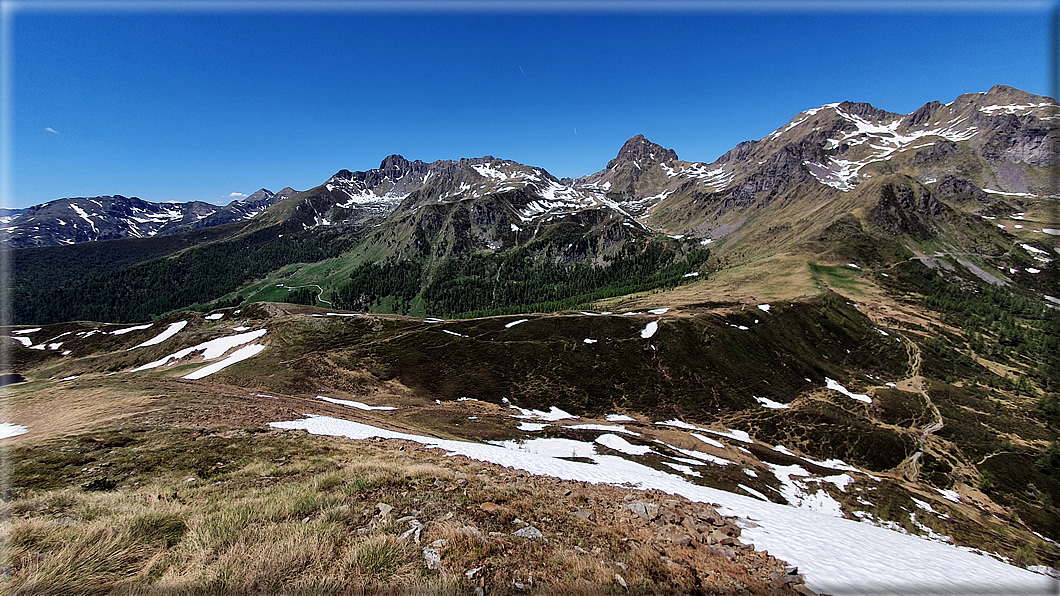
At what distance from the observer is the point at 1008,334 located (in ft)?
428

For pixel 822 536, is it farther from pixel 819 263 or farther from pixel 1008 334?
pixel 819 263

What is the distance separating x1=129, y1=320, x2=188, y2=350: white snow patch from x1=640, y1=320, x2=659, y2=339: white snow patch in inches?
3739

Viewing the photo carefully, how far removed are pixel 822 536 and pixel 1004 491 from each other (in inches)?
2678

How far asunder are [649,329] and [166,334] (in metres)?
99.9

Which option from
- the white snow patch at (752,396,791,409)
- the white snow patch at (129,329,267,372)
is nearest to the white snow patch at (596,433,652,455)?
the white snow patch at (752,396,791,409)

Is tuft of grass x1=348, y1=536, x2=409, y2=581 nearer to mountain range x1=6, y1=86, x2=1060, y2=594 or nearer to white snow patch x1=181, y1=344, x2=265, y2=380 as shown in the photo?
mountain range x1=6, y1=86, x2=1060, y2=594

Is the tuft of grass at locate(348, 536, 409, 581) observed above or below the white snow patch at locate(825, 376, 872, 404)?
above

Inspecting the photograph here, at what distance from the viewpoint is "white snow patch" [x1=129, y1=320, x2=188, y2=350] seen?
7008 centimetres

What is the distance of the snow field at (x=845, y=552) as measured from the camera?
11.1 meters

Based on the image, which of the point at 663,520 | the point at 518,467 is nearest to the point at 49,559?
the point at 663,520

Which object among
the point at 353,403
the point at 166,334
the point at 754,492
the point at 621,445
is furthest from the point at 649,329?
the point at 166,334

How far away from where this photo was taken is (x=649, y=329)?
253 ft

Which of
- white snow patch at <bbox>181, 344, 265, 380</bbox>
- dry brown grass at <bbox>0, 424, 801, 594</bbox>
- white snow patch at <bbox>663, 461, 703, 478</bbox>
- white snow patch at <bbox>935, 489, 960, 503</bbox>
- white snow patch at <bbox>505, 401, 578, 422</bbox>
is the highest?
dry brown grass at <bbox>0, 424, 801, 594</bbox>

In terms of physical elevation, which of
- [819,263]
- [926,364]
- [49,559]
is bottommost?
[926,364]
